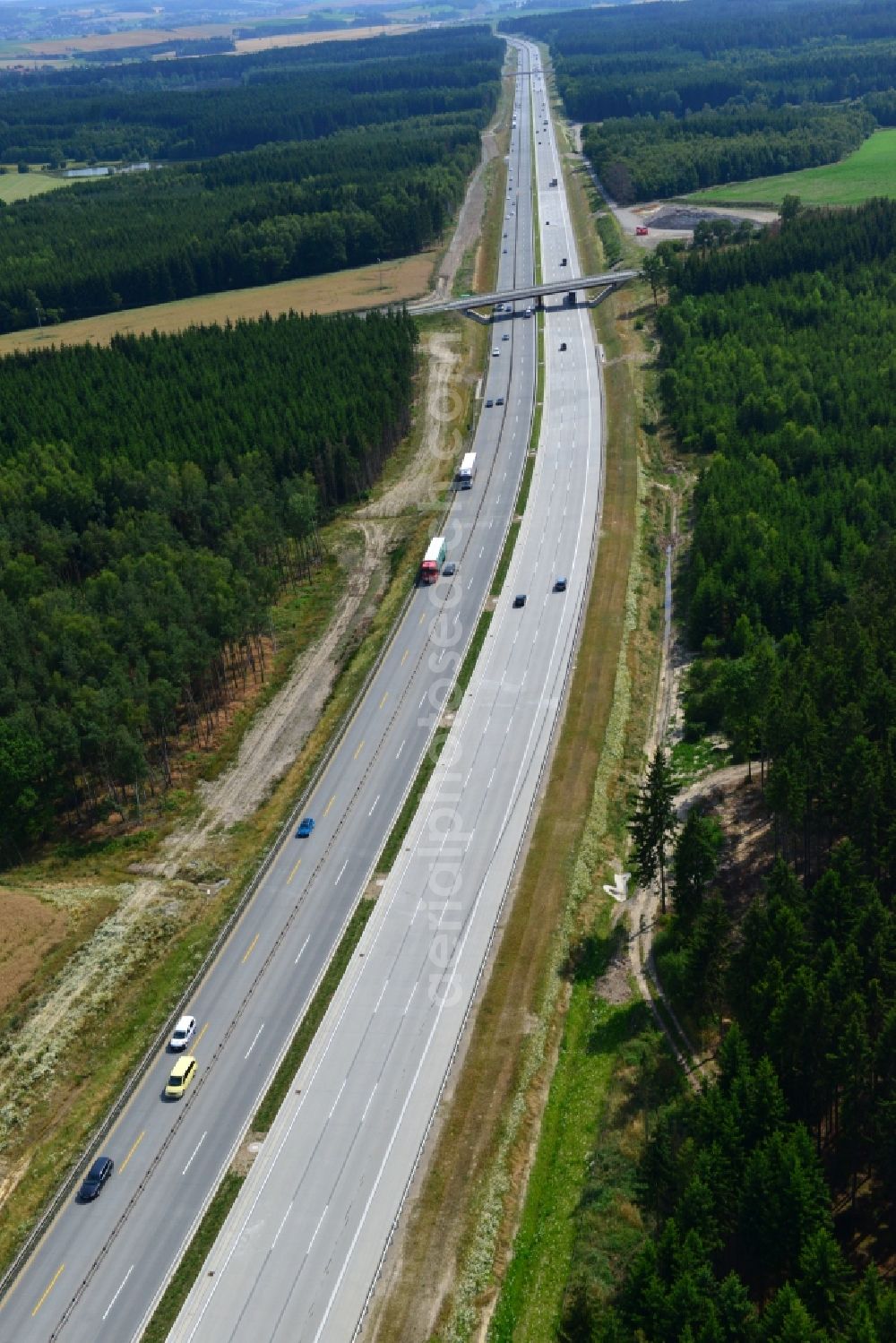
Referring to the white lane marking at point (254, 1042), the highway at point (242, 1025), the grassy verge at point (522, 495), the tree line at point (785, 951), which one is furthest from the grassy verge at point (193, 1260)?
the grassy verge at point (522, 495)

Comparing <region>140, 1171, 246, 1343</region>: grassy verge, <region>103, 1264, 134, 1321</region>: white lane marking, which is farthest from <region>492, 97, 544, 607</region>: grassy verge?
<region>103, 1264, 134, 1321</region>: white lane marking

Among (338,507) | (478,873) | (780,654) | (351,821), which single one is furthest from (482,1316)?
(338,507)

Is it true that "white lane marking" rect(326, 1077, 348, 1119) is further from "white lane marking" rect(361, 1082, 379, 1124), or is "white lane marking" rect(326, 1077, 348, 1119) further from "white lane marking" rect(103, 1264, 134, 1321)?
"white lane marking" rect(103, 1264, 134, 1321)

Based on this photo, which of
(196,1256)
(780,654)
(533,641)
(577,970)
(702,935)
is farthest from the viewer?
(533,641)

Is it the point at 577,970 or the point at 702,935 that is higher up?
the point at 702,935

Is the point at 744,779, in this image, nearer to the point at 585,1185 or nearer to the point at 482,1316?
the point at 585,1185

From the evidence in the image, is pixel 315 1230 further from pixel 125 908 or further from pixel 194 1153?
pixel 125 908

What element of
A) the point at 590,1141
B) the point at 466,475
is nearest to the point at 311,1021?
the point at 590,1141
